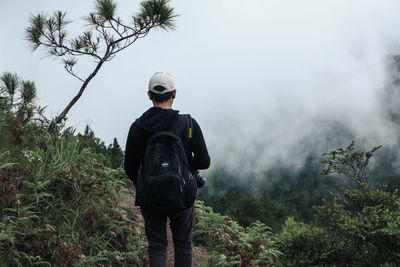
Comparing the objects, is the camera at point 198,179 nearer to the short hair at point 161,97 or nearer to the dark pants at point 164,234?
the dark pants at point 164,234

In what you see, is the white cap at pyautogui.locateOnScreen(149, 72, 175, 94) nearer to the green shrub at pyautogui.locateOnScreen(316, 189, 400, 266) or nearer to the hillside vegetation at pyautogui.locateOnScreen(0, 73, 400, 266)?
the hillside vegetation at pyautogui.locateOnScreen(0, 73, 400, 266)

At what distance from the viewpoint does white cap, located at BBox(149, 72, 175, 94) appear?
353cm

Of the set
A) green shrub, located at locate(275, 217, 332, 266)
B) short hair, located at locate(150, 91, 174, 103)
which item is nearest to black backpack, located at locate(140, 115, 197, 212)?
short hair, located at locate(150, 91, 174, 103)

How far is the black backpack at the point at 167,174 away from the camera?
3.28 meters

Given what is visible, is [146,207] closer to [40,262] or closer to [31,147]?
[40,262]

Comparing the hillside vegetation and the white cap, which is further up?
the white cap

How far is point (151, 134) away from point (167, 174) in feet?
1.42

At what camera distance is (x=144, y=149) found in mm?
3598

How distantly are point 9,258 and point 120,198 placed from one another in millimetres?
2072

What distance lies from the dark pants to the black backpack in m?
0.16

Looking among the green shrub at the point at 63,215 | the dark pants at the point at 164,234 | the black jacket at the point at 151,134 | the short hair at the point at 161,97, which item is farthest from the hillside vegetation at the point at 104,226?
the short hair at the point at 161,97

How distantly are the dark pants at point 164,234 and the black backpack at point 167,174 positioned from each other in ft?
0.54

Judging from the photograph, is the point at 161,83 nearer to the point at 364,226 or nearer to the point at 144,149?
the point at 144,149

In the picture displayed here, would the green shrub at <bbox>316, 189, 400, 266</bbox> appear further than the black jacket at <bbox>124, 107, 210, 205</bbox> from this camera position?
Yes
